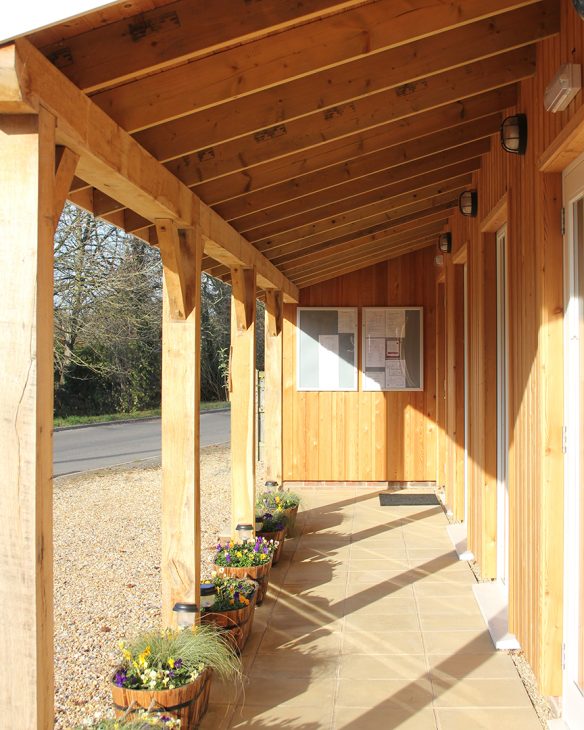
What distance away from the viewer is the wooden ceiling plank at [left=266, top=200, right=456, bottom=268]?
6.13 metres

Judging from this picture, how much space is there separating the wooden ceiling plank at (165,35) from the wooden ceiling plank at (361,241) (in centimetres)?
415

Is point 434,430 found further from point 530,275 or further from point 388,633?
point 530,275

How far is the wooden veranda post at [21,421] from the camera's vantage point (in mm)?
1723

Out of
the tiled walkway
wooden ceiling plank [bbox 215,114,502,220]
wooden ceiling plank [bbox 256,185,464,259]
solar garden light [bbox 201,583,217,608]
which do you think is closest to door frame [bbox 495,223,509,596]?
the tiled walkway

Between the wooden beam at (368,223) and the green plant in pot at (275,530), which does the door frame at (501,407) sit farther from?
the green plant in pot at (275,530)

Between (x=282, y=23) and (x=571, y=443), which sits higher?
(x=282, y=23)

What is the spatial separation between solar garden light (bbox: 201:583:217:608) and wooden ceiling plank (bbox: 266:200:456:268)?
3.02 meters

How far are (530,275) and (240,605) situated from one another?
208 centimetres

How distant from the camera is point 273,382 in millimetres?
7371

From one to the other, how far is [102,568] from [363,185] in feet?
10.6

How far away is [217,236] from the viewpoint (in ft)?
12.7

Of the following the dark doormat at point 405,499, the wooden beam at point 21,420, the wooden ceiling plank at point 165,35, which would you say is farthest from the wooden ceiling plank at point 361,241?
the wooden beam at point 21,420

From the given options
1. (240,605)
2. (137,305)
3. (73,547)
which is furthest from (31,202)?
(137,305)

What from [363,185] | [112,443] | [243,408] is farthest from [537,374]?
[112,443]
